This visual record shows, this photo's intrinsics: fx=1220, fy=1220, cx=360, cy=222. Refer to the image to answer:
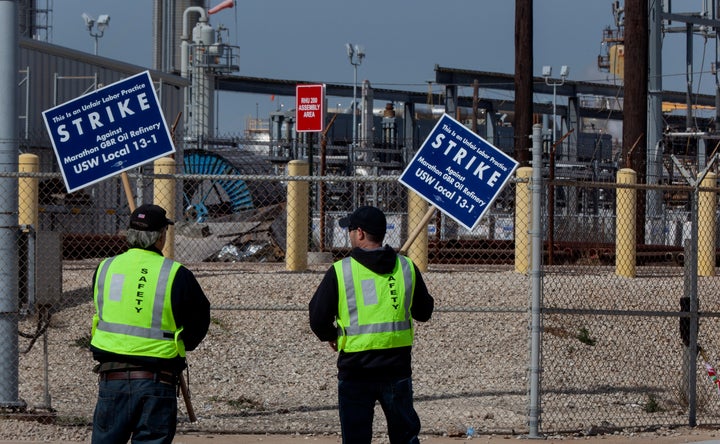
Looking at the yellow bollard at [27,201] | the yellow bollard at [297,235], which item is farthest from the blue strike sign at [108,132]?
the yellow bollard at [297,235]

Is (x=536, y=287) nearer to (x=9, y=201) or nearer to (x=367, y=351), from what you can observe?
(x=367, y=351)

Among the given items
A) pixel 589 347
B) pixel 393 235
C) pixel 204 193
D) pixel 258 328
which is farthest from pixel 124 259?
pixel 204 193

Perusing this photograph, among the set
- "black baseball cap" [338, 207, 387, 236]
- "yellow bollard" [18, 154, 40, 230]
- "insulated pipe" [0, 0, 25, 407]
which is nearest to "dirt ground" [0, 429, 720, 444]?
"insulated pipe" [0, 0, 25, 407]

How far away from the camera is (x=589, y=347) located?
13000mm

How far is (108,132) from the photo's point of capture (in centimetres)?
867

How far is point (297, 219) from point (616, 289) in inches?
156

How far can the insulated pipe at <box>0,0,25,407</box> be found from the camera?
9141 millimetres

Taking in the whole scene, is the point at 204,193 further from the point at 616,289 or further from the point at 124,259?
the point at 124,259

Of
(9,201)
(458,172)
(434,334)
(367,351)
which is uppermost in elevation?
(458,172)

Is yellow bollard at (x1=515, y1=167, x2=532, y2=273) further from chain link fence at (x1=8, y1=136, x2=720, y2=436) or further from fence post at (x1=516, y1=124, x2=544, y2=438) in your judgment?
fence post at (x1=516, y1=124, x2=544, y2=438)

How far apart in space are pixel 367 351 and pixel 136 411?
47.8 inches

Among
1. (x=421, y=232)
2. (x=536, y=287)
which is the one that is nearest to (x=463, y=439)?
(x=536, y=287)

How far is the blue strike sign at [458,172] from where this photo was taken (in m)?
8.86

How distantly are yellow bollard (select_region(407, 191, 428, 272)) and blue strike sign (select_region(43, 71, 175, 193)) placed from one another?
6.38 meters
